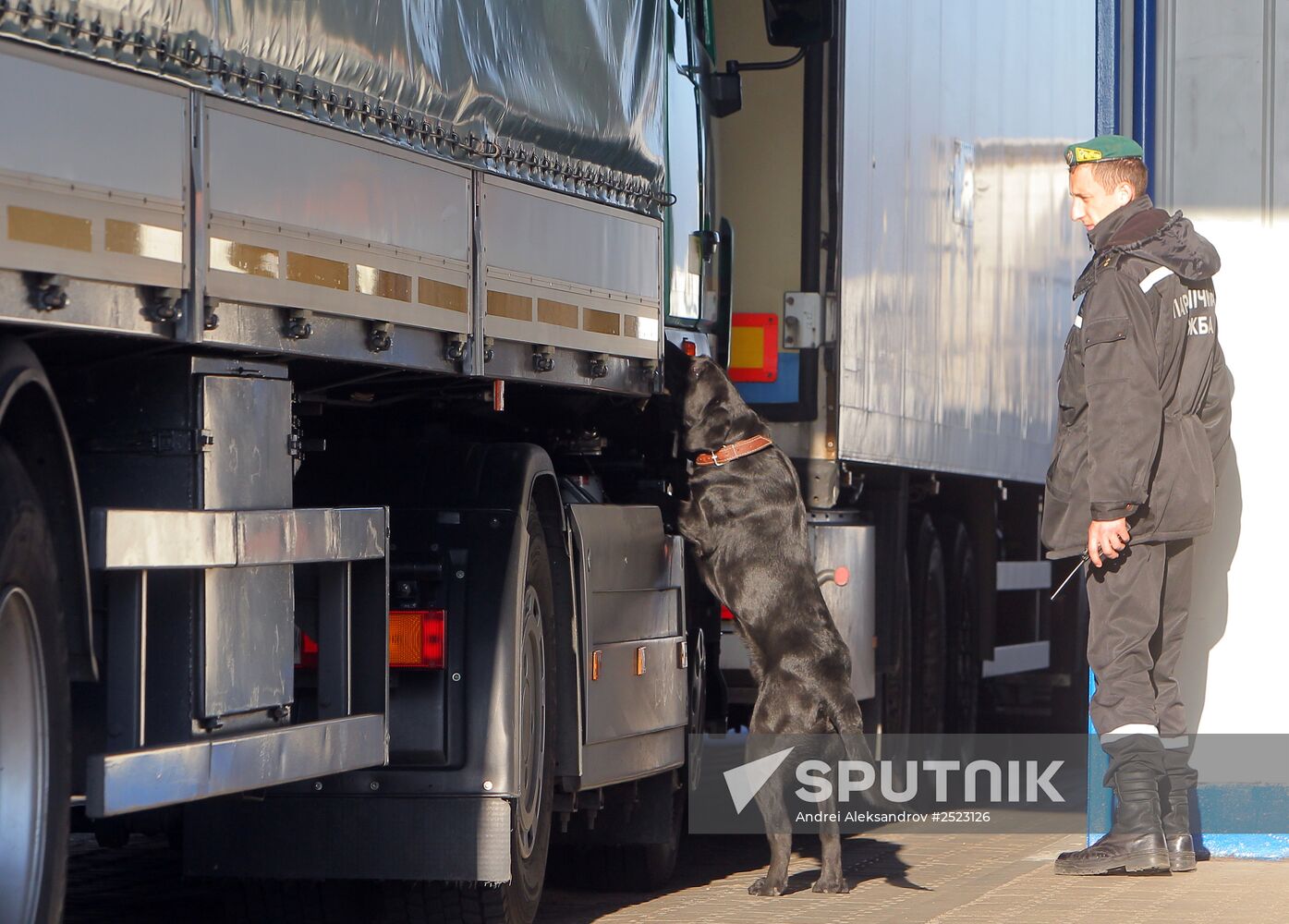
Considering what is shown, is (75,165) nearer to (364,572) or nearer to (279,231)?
(279,231)

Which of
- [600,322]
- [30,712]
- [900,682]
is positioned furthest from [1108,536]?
[30,712]

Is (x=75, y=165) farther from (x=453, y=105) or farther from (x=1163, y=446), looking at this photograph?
(x=1163, y=446)

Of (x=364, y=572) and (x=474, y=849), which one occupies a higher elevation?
(x=364, y=572)

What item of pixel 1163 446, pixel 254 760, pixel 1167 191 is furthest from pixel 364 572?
pixel 1167 191

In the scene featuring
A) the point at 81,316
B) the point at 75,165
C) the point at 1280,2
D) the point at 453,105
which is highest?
the point at 1280,2

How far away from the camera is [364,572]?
17.0 feet

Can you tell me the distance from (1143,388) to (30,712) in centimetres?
381

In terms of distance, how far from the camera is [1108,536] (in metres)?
6.54

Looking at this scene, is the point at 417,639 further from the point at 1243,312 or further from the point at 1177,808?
the point at 1243,312

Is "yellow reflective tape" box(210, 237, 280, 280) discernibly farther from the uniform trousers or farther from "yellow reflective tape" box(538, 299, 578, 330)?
the uniform trousers

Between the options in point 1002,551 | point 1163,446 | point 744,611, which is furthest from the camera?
point 1002,551

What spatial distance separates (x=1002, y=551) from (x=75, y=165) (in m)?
9.29

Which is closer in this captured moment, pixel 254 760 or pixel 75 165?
pixel 75 165

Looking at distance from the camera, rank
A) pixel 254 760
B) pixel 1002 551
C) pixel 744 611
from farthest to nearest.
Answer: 1. pixel 1002 551
2. pixel 744 611
3. pixel 254 760
